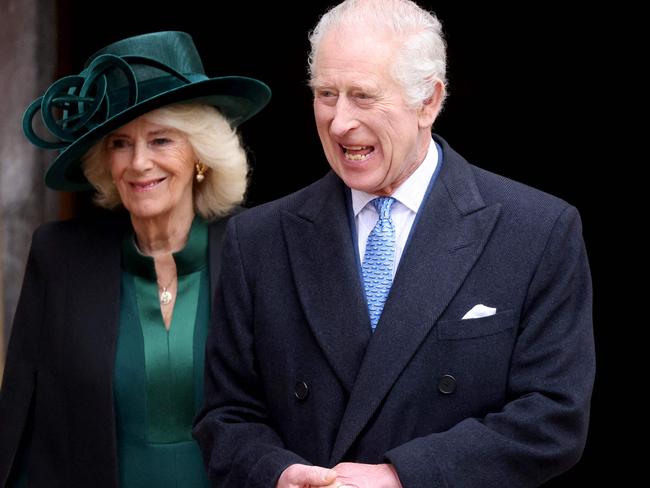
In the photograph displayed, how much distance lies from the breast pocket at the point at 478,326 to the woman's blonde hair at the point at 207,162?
1308 mm

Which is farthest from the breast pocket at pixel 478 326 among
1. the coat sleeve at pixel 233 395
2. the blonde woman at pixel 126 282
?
the blonde woman at pixel 126 282

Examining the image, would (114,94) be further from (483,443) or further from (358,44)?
(483,443)

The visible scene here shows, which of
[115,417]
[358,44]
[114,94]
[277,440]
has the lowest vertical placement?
[115,417]

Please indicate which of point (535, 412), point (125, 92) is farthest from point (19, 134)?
point (535, 412)

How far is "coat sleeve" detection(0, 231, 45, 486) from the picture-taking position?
12.7 ft

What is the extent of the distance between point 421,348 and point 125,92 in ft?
4.65

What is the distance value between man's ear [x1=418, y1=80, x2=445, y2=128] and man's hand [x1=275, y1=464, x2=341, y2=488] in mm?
733

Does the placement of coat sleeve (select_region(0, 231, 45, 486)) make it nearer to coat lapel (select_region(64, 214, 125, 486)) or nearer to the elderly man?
coat lapel (select_region(64, 214, 125, 486))

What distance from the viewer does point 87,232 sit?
158 inches

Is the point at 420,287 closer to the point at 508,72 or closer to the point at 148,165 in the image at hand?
the point at 148,165

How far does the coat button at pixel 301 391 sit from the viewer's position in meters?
2.96

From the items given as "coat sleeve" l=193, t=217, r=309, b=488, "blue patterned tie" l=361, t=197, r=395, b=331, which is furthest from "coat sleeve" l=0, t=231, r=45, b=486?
"blue patterned tie" l=361, t=197, r=395, b=331

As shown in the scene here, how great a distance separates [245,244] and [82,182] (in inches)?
46.2

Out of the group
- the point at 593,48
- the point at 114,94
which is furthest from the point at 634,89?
the point at 114,94
